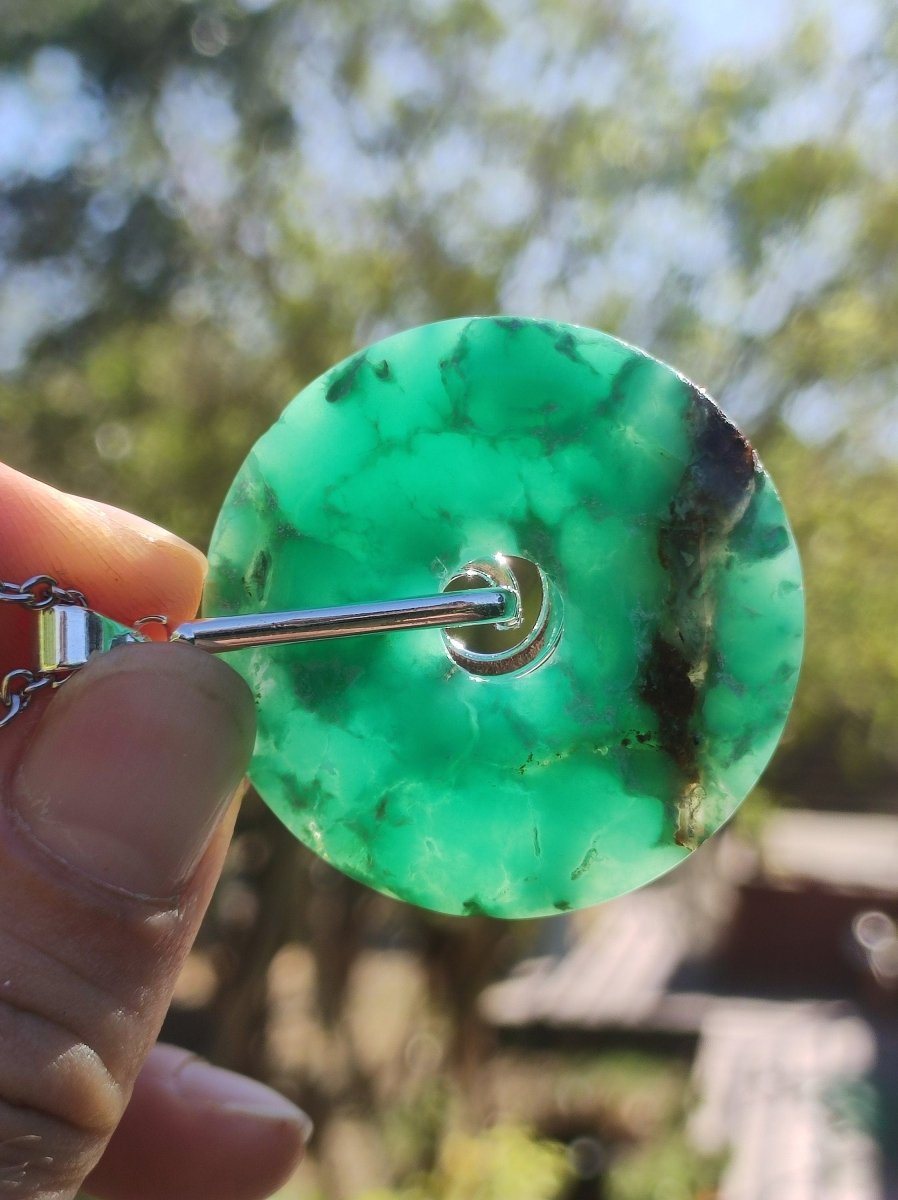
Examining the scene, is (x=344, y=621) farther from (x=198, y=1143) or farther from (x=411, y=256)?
(x=411, y=256)

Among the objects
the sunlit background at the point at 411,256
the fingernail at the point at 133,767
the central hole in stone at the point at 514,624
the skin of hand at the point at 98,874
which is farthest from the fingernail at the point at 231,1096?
the sunlit background at the point at 411,256

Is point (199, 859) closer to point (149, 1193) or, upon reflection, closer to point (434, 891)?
point (434, 891)

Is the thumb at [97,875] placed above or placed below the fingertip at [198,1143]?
above

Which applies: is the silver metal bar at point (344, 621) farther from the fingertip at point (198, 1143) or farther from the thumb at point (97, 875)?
the fingertip at point (198, 1143)

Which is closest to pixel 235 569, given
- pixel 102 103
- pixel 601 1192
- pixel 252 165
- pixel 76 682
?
pixel 76 682

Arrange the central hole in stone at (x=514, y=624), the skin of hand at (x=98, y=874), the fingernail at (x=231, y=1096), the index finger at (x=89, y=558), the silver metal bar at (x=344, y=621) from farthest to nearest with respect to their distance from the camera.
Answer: the fingernail at (x=231, y=1096), the index finger at (x=89, y=558), the central hole in stone at (x=514, y=624), the silver metal bar at (x=344, y=621), the skin of hand at (x=98, y=874)

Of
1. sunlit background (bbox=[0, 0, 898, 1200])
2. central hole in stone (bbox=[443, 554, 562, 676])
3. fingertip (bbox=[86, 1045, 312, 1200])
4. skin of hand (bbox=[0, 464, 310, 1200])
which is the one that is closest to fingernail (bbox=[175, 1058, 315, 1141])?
fingertip (bbox=[86, 1045, 312, 1200])
